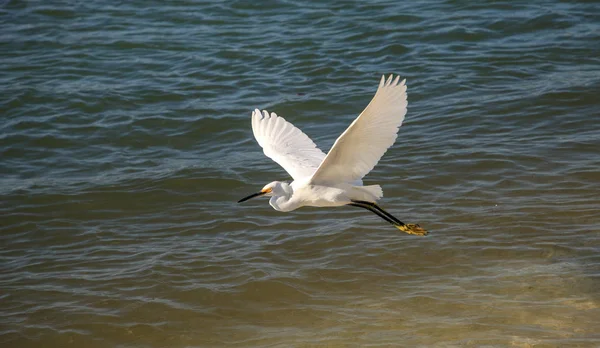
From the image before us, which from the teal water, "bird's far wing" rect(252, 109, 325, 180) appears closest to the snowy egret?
"bird's far wing" rect(252, 109, 325, 180)

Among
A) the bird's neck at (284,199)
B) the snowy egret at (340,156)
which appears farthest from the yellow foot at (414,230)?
the bird's neck at (284,199)

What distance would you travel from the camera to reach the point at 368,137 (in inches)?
188

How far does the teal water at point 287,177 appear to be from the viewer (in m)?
5.43

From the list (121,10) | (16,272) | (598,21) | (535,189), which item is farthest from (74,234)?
(598,21)

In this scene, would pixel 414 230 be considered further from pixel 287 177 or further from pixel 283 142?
pixel 287 177

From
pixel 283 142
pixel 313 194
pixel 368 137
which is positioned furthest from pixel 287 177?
pixel 368 137

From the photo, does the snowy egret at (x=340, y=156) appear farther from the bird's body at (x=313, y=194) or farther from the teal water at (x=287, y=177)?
the teal water at (x=287, y=177)

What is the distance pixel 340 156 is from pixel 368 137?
0.23 m

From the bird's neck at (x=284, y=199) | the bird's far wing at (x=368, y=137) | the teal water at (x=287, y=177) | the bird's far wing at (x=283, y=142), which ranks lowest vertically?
the teal water at (x=287, y=177)

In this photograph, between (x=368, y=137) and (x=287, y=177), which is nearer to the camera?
(x=368, y=137)

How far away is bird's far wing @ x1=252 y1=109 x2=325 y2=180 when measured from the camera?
5.98m

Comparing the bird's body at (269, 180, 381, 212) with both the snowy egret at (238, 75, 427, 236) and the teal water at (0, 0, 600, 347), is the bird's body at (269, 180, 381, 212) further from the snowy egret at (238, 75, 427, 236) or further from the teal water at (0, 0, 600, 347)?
the teal water at (0, 0, 600, 347)

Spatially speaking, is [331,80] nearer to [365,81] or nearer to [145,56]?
[365,81]

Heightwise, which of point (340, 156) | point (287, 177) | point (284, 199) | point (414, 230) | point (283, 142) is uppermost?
point (340, 156)
